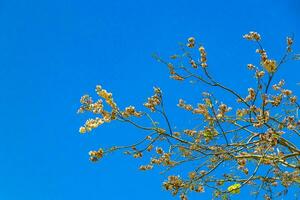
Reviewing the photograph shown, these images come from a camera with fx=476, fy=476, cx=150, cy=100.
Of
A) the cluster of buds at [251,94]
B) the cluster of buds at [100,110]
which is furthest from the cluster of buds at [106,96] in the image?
the cluster of buds at [251,94]

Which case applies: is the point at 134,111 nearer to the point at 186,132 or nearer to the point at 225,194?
the point at 186,132

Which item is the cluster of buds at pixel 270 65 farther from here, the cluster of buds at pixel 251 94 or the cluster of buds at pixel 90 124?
the cluster of buds at pixel 90 124

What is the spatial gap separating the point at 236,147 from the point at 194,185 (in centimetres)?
81

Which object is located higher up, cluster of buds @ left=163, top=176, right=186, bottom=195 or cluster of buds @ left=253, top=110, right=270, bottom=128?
cluster of buds @ left=253, top=110, right=270, bottom=128

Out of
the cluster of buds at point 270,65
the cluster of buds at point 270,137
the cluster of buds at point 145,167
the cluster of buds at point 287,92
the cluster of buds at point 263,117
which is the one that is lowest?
the cluster of buds at point 270,137

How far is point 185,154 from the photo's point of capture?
6.28m

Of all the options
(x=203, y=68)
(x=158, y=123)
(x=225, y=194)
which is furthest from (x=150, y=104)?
(x=225, y=194)

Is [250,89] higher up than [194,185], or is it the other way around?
→ [250,89]

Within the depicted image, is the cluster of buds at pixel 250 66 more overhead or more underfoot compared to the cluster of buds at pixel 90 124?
more overhead

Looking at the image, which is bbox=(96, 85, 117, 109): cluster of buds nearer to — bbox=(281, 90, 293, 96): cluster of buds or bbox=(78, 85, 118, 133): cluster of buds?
bbox=(78, 85, 118, 133): cluster of buds

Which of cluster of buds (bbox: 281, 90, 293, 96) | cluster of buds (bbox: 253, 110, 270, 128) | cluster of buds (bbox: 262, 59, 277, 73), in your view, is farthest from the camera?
cluster of buds (bbox: 281, 90, 293, 96)

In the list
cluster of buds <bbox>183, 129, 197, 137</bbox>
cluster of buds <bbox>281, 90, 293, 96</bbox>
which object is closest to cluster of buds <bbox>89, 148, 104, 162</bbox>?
cluster of buds <bbox>183, 129, 197, 137</bbox>

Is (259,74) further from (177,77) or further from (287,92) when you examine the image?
(177,77)

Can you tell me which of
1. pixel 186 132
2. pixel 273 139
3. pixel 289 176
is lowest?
pixel 273 139
